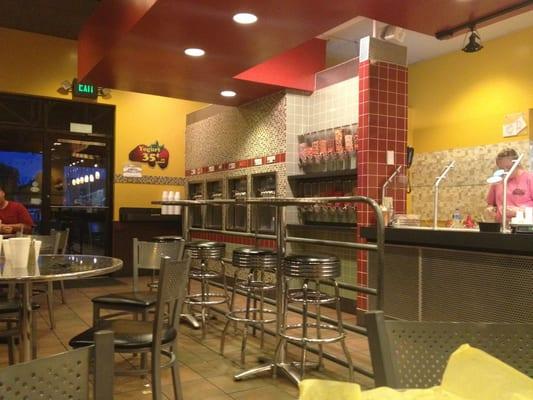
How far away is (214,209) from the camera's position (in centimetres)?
774

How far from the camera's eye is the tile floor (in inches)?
124

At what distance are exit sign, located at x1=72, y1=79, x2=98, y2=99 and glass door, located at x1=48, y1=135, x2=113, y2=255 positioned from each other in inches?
25.9

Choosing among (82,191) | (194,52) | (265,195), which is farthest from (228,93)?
(82,191)

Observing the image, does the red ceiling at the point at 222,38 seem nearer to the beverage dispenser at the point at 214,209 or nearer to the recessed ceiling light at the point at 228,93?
the recessed ceiling light at the point at 228,93

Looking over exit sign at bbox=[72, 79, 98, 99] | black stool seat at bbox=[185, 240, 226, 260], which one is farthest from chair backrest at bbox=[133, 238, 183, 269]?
exit sign at bbox=[72, 79, 98, 99]

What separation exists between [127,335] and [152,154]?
20.2 ft

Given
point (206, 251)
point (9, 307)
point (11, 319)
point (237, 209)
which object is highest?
point (237, 209)

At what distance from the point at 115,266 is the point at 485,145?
5.70 m

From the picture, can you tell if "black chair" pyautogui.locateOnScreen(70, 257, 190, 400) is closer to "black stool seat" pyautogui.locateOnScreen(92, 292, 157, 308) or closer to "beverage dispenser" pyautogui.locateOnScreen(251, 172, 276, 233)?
"black stool seat" pyautogui.locateOnScreen(92, 292, 157, 308)

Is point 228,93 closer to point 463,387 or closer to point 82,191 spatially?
point 82,191

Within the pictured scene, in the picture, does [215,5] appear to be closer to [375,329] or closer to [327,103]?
[327,103]

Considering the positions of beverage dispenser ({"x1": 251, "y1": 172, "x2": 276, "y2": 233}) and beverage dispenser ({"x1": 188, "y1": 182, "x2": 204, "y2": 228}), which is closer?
beverage dispenser ({"x1": 251, "y1": 172, "x2": 276, "y2": 233})

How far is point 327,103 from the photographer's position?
19.5 ft

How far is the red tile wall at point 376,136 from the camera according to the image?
496 cm
